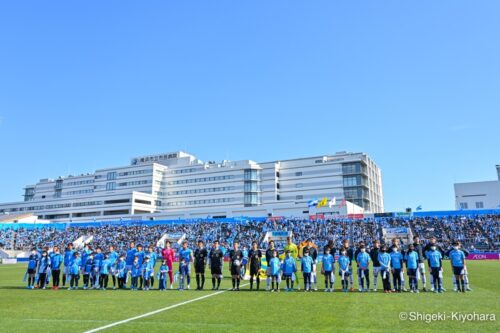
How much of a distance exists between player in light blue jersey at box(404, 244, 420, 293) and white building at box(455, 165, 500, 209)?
239 ft

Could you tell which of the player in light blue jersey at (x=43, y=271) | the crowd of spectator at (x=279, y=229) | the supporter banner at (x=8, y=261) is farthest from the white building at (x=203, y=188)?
the player in light blue jersey at (x=43, y=271)

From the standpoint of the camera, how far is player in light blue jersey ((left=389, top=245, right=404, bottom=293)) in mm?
14812

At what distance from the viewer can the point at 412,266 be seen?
1491 cm

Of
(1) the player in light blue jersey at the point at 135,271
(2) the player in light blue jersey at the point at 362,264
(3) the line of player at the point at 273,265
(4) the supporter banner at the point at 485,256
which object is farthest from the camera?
(4) the supporter banner at the point at 485,256

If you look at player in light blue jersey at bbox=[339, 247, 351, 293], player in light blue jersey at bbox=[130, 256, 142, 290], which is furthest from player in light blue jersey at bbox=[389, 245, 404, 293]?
player in light blue jersey at bbox=[130, 256, 142, 290]

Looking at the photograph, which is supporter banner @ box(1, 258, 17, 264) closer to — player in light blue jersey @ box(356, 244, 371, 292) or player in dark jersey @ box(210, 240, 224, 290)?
player in dark jersey @ box(210, 240, 224, 290)

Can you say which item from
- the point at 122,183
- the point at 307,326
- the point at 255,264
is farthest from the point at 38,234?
the point at 307,326

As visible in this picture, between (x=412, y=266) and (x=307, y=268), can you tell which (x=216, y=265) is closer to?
(x=307, y=268)

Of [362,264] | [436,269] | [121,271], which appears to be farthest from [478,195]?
[121,271]

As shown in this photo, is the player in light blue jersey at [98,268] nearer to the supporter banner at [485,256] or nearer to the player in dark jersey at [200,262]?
the player in dark jersey at [200,262]

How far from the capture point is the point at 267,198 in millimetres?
95438

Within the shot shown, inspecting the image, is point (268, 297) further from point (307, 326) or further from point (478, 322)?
point (478, 322)

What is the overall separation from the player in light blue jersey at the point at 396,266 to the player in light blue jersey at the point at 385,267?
0.59 ft

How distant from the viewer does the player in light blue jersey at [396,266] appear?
1481cm
